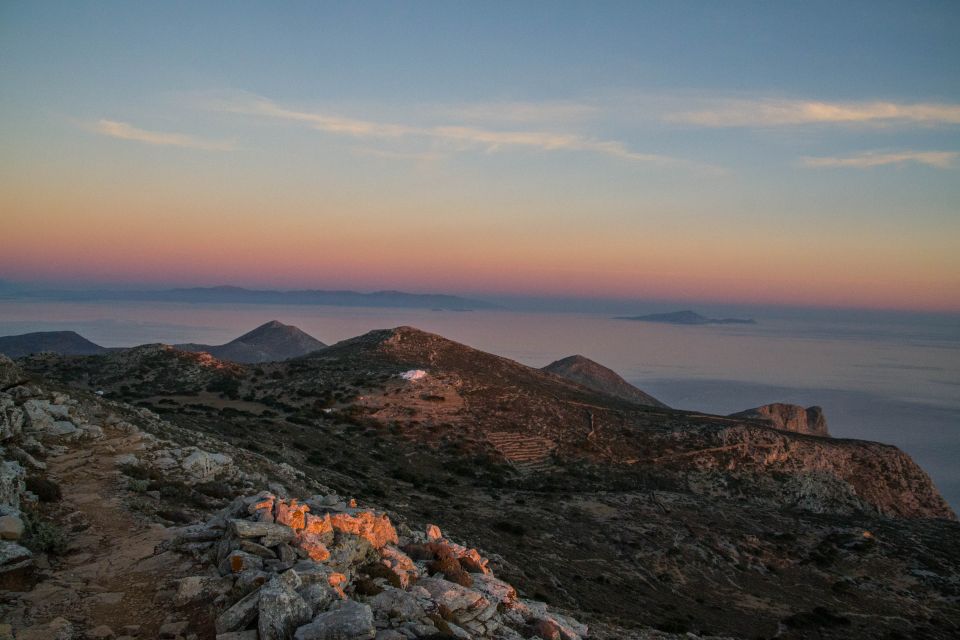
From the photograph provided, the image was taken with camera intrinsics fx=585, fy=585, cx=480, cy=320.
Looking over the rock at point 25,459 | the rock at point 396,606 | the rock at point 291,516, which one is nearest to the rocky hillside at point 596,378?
the rock at point 25,459

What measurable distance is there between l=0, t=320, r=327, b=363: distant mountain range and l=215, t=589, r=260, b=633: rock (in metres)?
126

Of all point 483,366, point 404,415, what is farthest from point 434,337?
point 404,415

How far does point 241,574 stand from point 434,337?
6929 cm

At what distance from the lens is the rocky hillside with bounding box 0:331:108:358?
436ft

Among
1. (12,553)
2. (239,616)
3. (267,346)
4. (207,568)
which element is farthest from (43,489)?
(267,346)

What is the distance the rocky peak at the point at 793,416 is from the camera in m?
103

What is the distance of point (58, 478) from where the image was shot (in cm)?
1391

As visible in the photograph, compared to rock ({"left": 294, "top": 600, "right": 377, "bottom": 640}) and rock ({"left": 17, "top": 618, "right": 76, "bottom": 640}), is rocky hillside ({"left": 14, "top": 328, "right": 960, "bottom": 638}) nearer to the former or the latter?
rock ({"left": 294, "top": 600, "right": 377, "bottom": 640})

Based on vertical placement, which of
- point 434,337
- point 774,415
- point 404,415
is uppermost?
point 434,337

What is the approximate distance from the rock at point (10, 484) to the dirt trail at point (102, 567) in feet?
2.71

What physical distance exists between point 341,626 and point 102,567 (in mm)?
5133

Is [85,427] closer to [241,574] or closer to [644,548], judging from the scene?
[241,574]

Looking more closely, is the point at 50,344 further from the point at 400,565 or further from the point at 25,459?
the point at 400,565

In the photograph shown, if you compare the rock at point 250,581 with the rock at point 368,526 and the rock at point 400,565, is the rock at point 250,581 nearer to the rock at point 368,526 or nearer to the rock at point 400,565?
the rock at point 368,526
